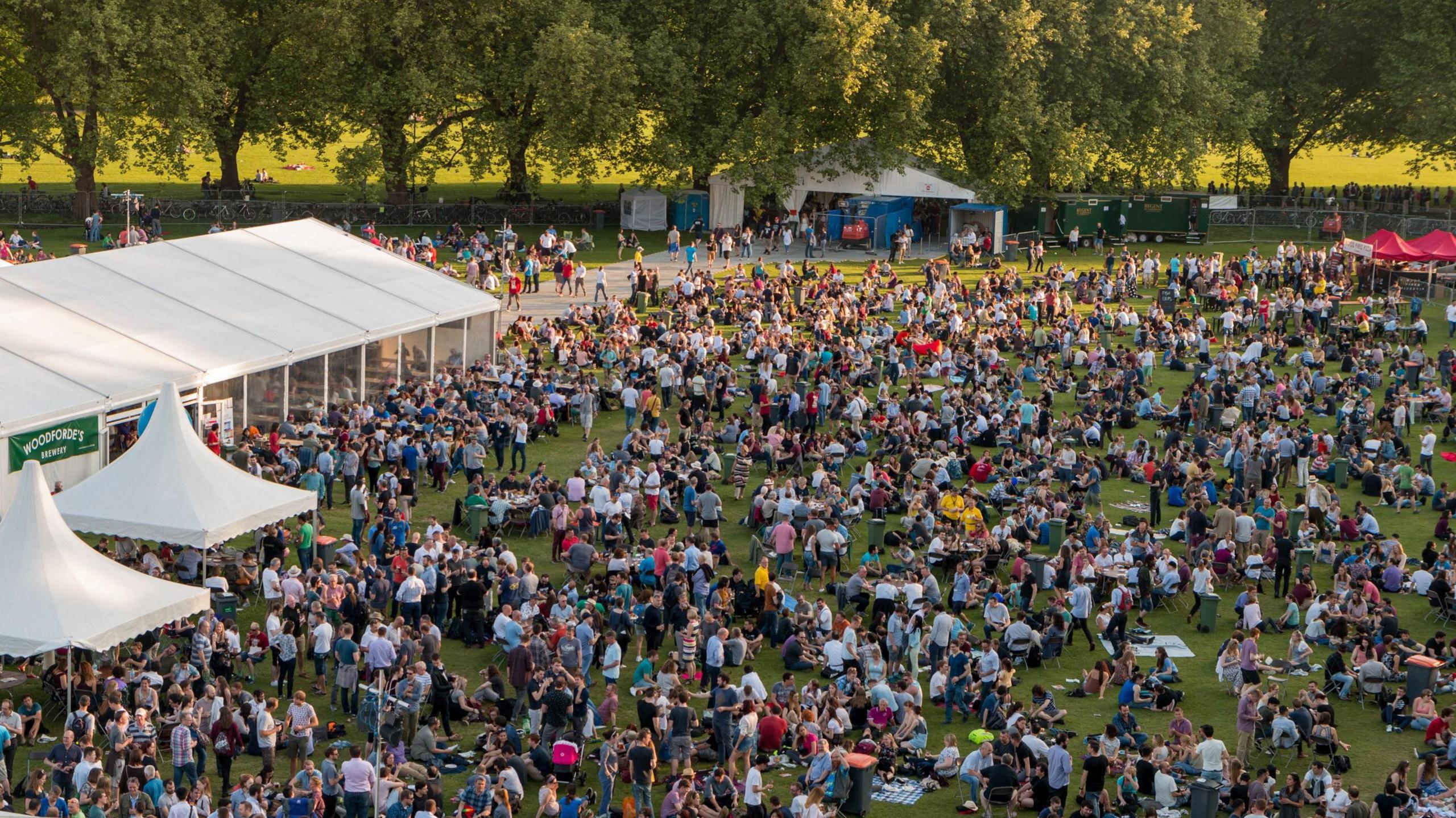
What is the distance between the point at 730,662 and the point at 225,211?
41.2 m

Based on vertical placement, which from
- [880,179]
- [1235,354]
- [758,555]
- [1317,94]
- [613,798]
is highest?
[1317,94]

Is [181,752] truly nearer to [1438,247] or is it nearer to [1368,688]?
[1368,688]

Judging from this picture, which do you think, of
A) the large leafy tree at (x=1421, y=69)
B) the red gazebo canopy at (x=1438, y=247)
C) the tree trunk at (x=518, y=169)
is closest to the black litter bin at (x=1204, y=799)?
the red gazebo canopy at (x=1438, y=247)

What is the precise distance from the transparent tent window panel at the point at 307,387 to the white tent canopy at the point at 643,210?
26.9 meters

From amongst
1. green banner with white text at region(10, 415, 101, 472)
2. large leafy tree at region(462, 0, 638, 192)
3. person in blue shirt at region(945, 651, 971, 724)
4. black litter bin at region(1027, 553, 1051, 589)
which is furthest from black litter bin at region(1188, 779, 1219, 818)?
large leafy tree at region(462, 0, 638, 192)

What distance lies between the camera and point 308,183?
73.3 meters

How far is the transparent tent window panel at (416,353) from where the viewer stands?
34.9 meters

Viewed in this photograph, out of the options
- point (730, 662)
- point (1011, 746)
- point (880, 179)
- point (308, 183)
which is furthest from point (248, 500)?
point (308, 183)

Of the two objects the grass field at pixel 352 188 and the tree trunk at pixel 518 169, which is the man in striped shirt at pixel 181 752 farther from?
the tree trunk at pixel 518 169

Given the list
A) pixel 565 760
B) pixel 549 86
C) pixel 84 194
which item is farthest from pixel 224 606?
pixel 84 194

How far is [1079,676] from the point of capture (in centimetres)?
2256

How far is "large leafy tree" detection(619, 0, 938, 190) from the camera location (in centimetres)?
5341

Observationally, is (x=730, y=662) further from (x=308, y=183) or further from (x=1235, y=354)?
(x=308, y=183)

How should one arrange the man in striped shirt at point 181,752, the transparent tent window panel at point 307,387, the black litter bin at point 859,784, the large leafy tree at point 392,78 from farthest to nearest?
the large leafy tree at point 392,78
the transparent tent window panel at point 307,387
the black litter bin at point 859,784
the man in striped shirt at point 181,752
